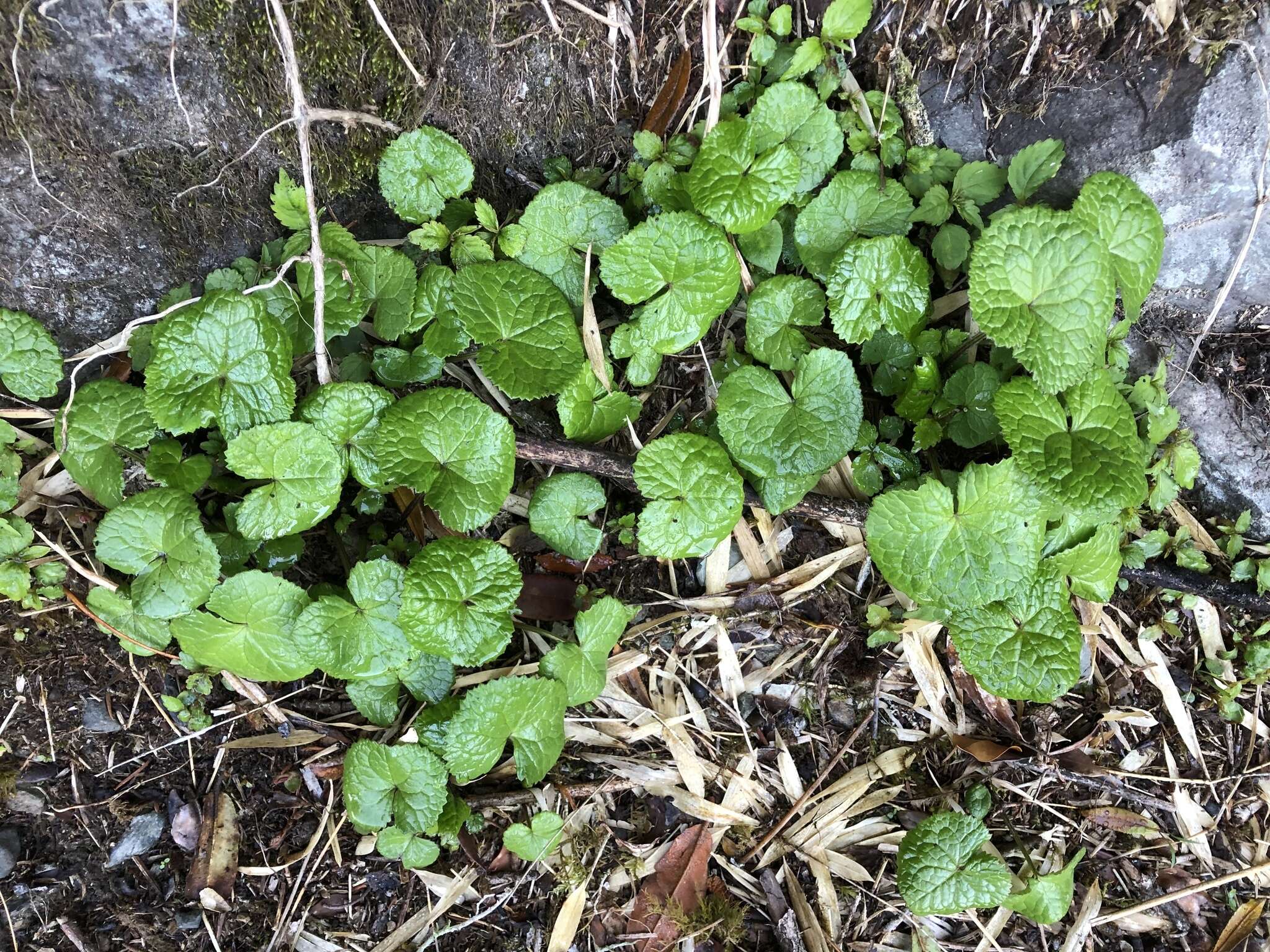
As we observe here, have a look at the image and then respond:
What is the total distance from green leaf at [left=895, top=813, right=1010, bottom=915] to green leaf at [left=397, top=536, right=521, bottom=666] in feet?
4.23

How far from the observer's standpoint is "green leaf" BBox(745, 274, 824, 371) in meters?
2.04

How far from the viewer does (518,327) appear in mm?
1986

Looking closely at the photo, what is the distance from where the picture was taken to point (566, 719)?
7.09ft

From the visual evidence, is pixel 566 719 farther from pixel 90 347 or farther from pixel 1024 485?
pixel 90 347

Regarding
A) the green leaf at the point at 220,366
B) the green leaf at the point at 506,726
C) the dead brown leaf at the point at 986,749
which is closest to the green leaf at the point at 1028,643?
the dead brown leaf at the point at 986,749

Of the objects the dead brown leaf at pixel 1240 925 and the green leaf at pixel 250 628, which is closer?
the green leaf at pixel 250 628

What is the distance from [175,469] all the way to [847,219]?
76.0 inches

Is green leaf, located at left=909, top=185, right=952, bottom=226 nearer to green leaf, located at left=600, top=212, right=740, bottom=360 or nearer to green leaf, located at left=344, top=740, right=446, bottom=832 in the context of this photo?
green leaf, located at left=600, top=212, right=740, bottom=360

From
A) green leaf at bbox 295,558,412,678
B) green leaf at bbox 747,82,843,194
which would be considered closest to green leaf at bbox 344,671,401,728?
green leaf at bbox 295,558,412,678

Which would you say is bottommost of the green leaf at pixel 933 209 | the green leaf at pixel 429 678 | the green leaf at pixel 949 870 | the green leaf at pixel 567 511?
the green leaf at pixel 949 870

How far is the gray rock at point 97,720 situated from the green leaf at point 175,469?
0.71 meters

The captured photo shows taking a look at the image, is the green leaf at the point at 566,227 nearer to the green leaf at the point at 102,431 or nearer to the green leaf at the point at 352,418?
the green leaf at the point at 352,418

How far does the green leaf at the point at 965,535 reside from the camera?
1.92 meters

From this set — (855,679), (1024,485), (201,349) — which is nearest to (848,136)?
(1024,485)
